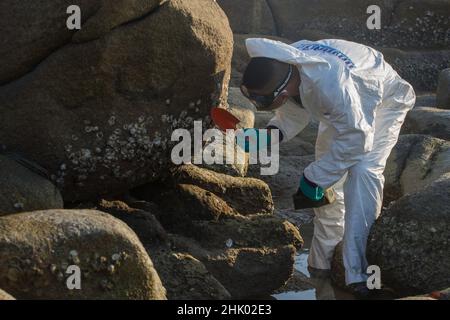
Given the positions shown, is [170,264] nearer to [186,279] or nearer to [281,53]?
[186,279]

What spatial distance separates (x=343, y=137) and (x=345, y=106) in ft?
0.66

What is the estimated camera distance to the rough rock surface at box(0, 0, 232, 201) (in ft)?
19.4

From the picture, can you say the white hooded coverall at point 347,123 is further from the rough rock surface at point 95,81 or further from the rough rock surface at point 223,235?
the rough rock surface at point 95,81

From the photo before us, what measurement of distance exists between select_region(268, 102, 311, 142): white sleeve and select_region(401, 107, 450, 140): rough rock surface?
9.71 feet

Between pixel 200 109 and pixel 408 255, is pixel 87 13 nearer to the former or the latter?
pixel 200 109

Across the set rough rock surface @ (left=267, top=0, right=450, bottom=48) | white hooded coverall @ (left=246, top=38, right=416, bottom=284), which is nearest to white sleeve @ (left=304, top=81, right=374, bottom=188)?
white hooded coverall @ (left=246, top=38, right=416, bottom=284)

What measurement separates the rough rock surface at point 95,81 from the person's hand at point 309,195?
2.97ft

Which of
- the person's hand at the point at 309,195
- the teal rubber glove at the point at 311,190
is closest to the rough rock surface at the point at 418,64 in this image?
the person's hand at the point at 309,195

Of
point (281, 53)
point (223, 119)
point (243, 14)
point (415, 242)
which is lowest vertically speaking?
point (415, 242)

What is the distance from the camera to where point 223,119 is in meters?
6.34

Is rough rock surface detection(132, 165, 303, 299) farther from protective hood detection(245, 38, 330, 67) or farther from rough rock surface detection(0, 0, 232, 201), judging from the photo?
protective hood detection(245, 38, 330, 67)

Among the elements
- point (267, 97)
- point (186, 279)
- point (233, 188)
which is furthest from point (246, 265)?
point (267, 97)

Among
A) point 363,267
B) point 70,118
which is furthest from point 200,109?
point 363,267

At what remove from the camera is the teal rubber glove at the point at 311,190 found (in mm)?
6184
